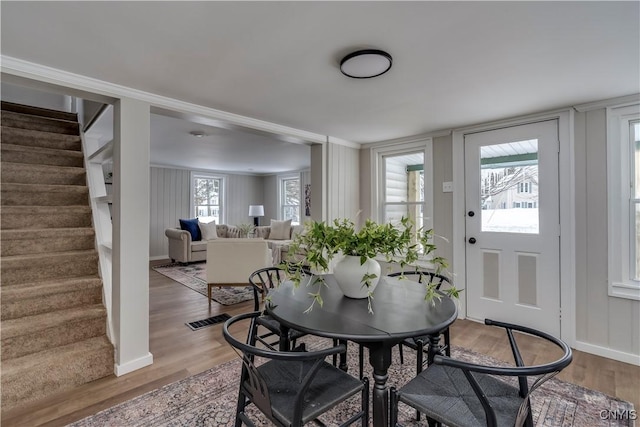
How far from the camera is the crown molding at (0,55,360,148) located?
1921mm

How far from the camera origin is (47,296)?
2.40 meters

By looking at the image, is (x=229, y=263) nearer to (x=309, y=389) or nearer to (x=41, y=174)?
(x=41, y=174)

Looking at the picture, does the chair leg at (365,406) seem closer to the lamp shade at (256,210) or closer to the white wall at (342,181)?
the white wall at (342,181)

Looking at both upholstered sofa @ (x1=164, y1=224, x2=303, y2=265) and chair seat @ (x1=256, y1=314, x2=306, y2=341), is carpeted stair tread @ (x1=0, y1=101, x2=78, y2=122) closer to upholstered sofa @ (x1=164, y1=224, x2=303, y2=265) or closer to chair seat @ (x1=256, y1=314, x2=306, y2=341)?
upholstered sofa @ (x1=164, y1=224, x2=303, y2=265)

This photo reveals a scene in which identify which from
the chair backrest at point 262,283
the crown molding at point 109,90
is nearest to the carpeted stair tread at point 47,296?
the chair backrest at point 262,283

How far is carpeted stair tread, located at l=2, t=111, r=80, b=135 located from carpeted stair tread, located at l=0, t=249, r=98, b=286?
176cm

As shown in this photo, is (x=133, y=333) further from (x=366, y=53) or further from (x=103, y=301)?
(x=366, y=53)

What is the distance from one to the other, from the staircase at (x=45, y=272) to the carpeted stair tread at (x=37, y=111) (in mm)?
200

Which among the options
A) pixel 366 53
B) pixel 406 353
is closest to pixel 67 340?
pixel 406 353

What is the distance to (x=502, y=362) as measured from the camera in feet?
8.18

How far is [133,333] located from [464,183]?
3432 mm

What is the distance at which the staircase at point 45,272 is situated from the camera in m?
2.12

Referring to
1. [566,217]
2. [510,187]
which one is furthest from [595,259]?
[510,187]

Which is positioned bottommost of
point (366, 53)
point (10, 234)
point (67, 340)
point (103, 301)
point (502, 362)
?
point (502, 362)
